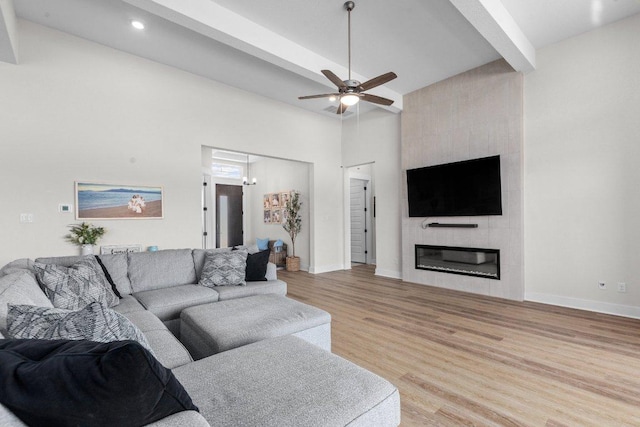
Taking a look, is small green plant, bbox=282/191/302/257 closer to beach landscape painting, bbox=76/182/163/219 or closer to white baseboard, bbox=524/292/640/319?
beach landscape painting, bbox=76/182/163/219

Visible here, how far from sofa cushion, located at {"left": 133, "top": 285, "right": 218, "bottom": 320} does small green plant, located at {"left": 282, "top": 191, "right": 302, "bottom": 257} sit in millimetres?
3883

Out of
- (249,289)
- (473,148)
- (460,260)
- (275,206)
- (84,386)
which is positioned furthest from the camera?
(275,206)

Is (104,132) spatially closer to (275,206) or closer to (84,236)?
(84,236)

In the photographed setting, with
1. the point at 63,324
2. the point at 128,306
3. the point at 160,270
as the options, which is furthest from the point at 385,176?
the point at 63,324

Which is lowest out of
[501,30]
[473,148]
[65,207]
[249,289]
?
[249,289]

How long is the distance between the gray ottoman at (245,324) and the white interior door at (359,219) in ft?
18.2

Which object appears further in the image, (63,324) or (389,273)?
(389,273)

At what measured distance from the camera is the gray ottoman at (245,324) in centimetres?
205

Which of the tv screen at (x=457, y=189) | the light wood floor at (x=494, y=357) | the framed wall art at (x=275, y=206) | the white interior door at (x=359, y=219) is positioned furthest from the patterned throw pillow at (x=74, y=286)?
the white interior door at (x=359, y=219)

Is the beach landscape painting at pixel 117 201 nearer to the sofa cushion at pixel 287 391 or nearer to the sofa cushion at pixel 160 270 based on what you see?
the sofa cushion at pixel 160 270

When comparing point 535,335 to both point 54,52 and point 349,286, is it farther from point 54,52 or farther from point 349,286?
point 54,52

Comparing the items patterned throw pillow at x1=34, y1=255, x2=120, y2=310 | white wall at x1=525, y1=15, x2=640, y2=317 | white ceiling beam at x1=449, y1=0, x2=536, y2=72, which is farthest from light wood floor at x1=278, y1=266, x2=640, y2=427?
white ceiling beam at x1=449, y1=0, x2=536, y2=72

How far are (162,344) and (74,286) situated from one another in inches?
45.8

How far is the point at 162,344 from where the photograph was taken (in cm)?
184
